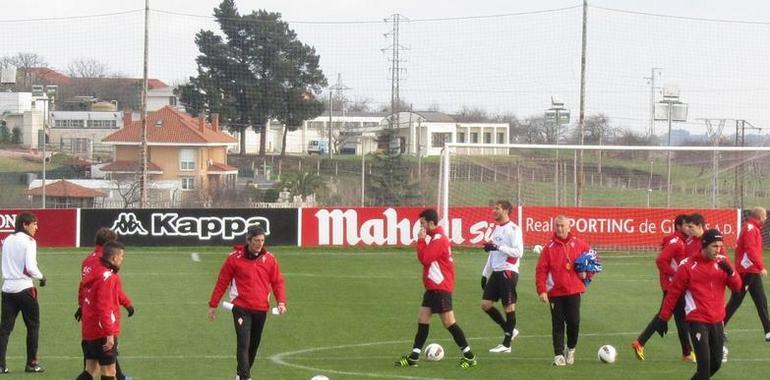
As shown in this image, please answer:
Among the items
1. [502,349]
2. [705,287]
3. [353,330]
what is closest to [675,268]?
[502,349]

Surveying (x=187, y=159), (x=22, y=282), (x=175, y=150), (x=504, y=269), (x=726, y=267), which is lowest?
(x=22, y=282)

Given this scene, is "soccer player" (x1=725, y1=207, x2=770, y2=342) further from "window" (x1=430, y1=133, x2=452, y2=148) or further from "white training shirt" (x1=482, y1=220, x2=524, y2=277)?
"window" (x1=430, y1=133, x2=452, y2=148)

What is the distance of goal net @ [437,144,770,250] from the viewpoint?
37.3m

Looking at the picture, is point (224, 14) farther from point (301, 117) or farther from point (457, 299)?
point (457, 299)

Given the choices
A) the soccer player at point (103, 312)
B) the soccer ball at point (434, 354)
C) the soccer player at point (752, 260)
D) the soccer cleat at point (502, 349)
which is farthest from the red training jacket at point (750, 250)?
the soccer player at point (103, 312)

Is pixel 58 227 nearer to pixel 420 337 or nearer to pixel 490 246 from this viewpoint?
pixel 490 246

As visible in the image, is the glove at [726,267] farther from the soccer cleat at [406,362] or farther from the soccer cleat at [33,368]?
the soccer cleat at [33,368]

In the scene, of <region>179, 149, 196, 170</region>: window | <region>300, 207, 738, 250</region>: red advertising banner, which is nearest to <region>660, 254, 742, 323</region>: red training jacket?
<region>300, 207, 738, 250</region>: red advertising banner

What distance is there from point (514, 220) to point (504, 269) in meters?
19.7

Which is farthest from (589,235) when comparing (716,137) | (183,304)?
(183,304)

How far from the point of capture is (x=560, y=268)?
1580 centimetres

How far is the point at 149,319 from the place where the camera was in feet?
70.9

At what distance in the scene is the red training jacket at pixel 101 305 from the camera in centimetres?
1240

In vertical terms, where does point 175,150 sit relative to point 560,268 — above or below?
above
